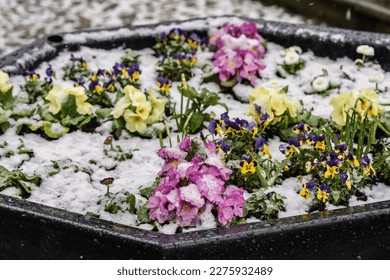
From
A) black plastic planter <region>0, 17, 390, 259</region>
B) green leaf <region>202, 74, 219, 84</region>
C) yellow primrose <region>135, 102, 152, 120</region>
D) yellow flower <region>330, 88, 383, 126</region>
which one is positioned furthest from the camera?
green leaf <region>202, 74, 219, 84</region>

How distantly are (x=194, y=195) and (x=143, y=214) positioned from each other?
22 cm

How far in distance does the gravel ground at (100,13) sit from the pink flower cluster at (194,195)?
3762mm

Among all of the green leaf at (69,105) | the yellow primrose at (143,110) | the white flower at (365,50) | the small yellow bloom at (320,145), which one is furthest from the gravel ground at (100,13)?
the small yellow bloom at (320,145)

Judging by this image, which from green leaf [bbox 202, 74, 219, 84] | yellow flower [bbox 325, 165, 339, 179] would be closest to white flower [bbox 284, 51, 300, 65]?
green leaf [bbox 202, 74, 219, 84]

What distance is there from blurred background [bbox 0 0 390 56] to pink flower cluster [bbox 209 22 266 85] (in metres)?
2.49

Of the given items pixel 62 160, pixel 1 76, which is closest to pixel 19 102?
Result: pixel 1 76

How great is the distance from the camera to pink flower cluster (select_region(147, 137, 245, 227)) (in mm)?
2422

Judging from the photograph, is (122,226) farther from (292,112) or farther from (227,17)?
(227,17)

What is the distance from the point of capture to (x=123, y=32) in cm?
392

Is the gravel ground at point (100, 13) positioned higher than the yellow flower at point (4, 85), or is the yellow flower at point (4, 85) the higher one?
the yellow flower at point (4, 85)

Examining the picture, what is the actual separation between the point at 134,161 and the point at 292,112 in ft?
Answer: 2.29

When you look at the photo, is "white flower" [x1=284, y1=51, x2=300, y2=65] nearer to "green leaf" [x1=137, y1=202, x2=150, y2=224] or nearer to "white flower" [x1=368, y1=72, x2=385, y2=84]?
"white flower" [x1=368, y1=72, x2=385, y2=84]

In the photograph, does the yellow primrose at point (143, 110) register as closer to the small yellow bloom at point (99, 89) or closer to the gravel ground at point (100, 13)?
the small yellow bloom at point (99, 89)

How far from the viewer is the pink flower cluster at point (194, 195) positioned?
7.95 feet
